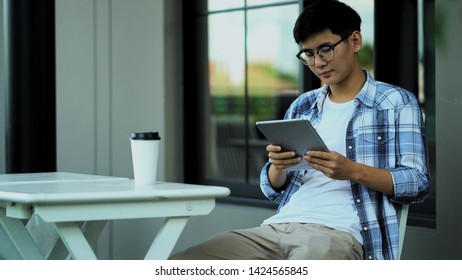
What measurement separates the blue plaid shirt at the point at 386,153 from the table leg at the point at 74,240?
2.65 ft

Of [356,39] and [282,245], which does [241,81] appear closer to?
[356,39]

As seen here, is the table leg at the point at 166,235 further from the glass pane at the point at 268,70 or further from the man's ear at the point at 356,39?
the glass pane at the point at 268,70

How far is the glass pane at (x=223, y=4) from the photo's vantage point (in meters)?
4.38

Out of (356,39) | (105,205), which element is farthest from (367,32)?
(105,205)

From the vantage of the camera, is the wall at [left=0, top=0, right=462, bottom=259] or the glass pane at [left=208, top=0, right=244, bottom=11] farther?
the wall at [left=0, top=0, right=462, bottom=259]

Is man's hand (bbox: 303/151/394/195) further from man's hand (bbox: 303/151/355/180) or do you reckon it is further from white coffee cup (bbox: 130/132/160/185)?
white coffee cup (bbox: 130/132/160/185)

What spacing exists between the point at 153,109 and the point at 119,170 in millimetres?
403

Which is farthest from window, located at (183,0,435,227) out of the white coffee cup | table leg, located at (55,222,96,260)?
table leg, located at (55,222,96,260)

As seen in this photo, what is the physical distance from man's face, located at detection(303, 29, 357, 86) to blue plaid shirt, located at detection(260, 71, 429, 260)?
0.29 feet

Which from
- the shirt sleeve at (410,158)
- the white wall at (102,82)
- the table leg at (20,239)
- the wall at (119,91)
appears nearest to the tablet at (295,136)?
the shirt sleeve at (410,158)

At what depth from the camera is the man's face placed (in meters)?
2.58

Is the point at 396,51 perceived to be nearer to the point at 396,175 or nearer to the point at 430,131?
the point at 430,131

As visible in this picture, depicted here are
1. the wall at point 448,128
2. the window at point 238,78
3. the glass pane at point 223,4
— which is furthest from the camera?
the glass pane at point 223,4
